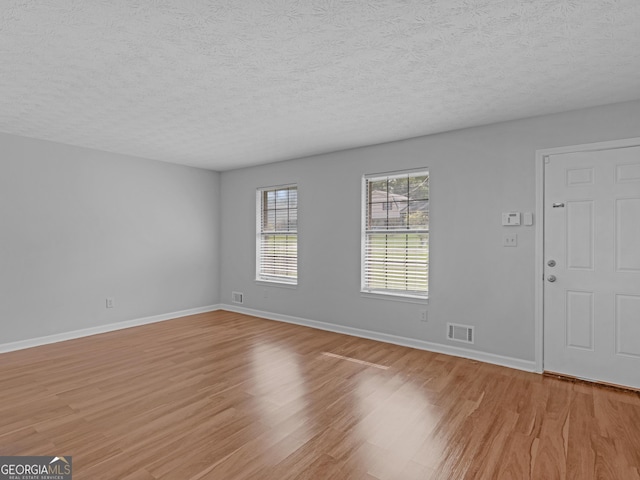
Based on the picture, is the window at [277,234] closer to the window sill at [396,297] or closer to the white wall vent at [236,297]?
the white wall vent at [236,297]

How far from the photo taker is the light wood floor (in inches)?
82.3

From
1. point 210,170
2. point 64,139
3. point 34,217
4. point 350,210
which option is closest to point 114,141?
Result: point 64,139

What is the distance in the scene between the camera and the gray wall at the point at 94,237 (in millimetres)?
4293

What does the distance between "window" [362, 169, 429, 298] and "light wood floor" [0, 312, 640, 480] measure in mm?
938

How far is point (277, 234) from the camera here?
5.96m

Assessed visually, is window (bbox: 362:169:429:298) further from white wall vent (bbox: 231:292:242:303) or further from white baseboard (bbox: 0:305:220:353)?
white baseboard (bbox: 0:305:220:353)

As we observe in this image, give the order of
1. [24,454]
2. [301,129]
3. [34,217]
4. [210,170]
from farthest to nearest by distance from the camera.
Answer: [210,170], [34,217], [301,129], [24,454]

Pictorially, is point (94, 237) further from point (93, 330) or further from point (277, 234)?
point (277, 234)

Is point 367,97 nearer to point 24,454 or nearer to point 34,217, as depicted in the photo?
point 24,454

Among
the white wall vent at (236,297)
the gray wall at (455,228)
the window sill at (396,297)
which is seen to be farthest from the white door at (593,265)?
the white wall vent at (236,297)

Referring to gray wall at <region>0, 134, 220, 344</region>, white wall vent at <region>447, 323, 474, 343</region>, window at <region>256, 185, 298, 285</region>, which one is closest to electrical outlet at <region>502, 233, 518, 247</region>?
white wall vent at <region>447, 323, 474, 343</region>

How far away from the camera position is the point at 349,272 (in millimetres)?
4969

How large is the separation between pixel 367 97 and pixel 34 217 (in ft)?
14.2

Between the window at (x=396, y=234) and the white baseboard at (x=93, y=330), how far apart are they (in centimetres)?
324
